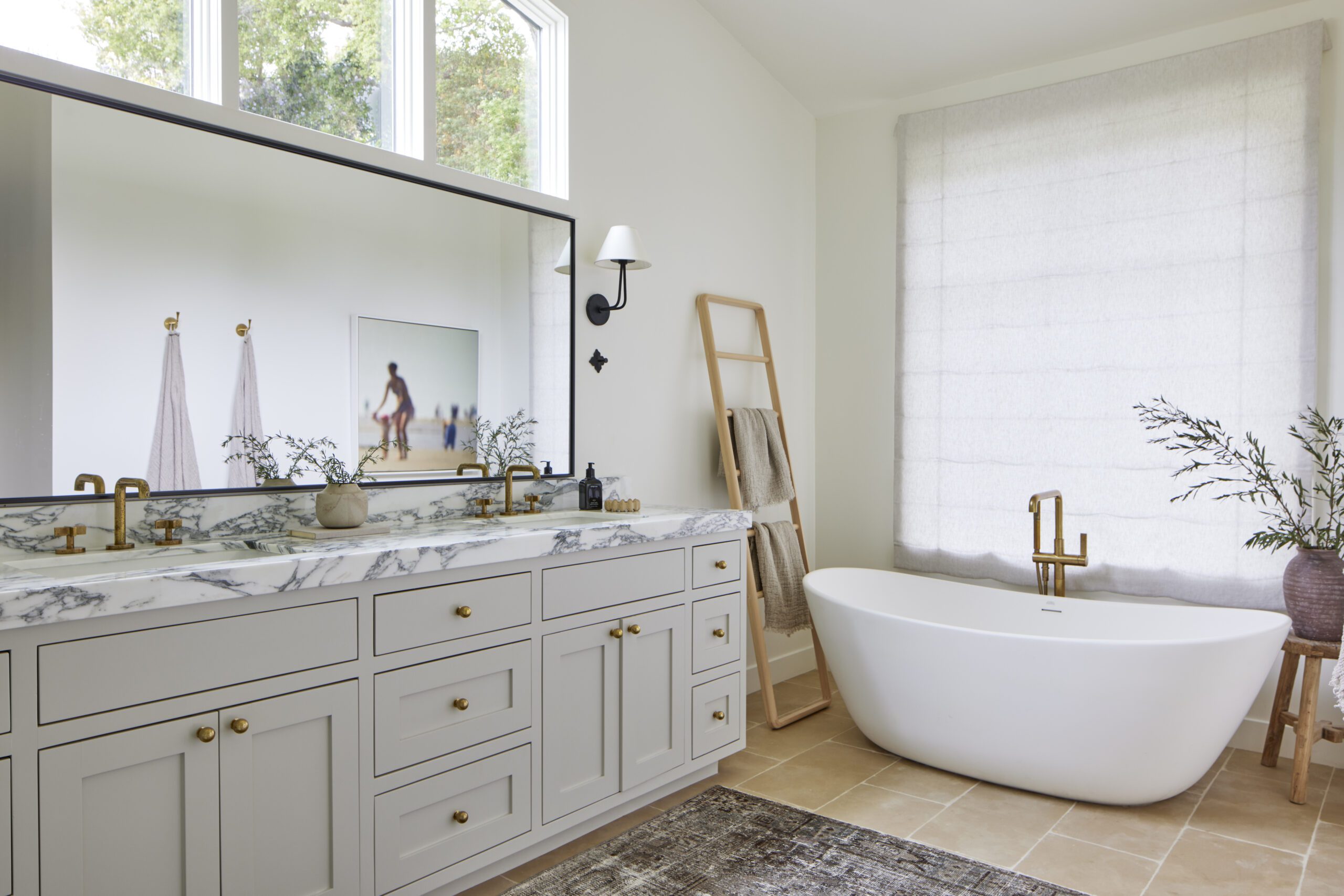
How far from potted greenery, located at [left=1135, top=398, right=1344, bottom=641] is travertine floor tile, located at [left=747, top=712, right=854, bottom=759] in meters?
1.56

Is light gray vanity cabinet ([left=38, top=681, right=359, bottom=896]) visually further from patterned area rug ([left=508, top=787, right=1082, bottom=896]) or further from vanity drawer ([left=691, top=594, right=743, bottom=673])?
vanity drawer ([left=691, top=594, right=743, bottom=673])

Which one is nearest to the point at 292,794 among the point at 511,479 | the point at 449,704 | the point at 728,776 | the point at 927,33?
the point at 449,704

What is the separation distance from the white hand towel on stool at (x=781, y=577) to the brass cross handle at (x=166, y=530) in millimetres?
2149

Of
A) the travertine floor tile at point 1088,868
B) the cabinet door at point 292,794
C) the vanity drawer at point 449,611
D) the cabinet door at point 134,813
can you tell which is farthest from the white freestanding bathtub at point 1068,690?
the cabinet door at point 134,813

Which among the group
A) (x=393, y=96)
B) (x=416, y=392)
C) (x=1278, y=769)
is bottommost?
(x=1278, y=769)

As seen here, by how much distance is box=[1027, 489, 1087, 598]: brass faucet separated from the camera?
3.19 metres

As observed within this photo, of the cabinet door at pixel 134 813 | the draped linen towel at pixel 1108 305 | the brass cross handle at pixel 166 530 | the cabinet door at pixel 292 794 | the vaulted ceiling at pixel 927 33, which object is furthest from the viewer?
the vaulted ceiling at pixel 927 33

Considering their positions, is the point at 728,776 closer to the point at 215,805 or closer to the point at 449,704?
the point at 449,704

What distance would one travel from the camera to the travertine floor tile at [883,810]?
2482 mm

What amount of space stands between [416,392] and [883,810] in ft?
6.10

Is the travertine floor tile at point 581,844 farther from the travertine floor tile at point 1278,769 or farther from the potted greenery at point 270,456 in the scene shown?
the travertine floor tile at point 1278,769

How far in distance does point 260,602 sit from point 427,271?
1.23m

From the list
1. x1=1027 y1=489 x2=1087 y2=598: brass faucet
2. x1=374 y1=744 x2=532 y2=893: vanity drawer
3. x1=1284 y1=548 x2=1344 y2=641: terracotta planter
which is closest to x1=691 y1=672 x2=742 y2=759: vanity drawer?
x1=374 y1=744 x2=532 y2=893: vanity drawer

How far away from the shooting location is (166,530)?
192 cm
